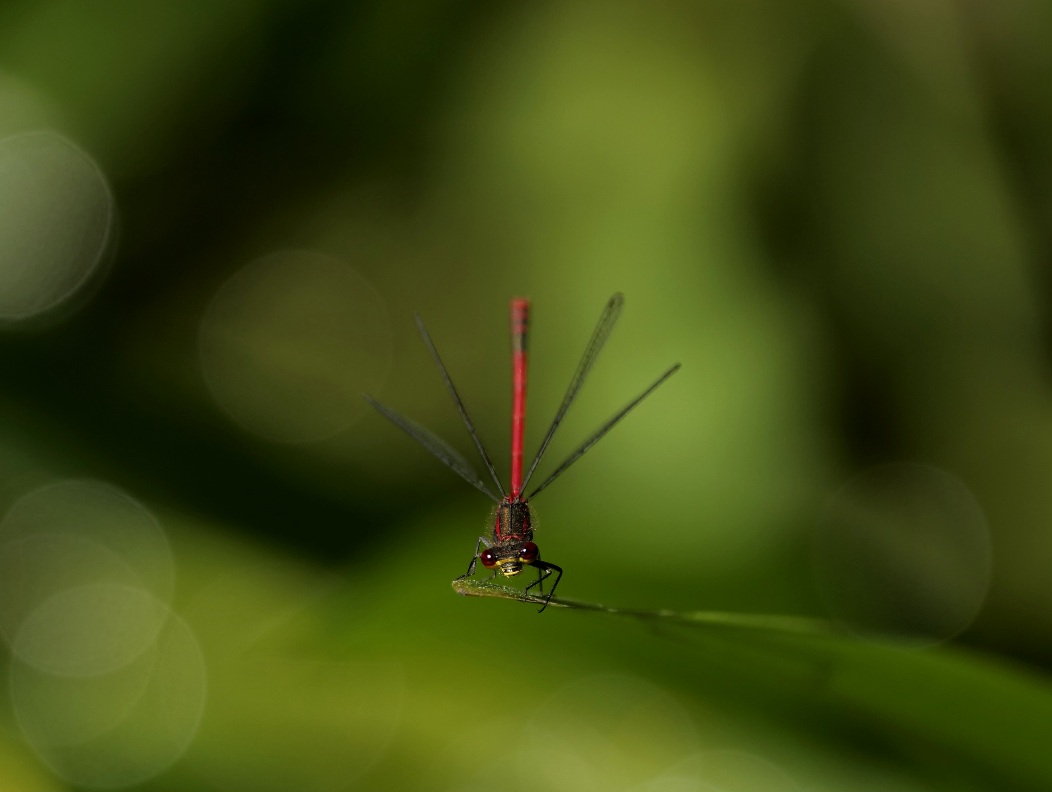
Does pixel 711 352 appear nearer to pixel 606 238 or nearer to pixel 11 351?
pixel 606 238

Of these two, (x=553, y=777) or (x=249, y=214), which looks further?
(x=249, y=214)

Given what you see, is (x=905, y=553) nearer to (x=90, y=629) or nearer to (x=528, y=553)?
(x=528, y=553)

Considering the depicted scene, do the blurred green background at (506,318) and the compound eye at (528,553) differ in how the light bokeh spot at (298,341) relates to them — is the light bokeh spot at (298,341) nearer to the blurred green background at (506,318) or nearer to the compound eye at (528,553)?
the blurred green background at (506,318)

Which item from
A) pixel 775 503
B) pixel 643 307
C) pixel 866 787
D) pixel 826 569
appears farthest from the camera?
pixel 643 307

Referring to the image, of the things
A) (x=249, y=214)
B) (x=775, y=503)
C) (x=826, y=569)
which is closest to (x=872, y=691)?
(x=826, y=569)

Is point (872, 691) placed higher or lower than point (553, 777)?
higher

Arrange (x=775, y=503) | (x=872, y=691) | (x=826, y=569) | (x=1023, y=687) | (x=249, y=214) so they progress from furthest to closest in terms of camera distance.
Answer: (x=249, y=214), (x=775, y=503), (x=826, y=569), (x=1023, y=687), (x=872, y=691)

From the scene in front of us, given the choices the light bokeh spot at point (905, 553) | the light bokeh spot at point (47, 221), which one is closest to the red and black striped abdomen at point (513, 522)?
the light bokeh spot at point (905, 553)
